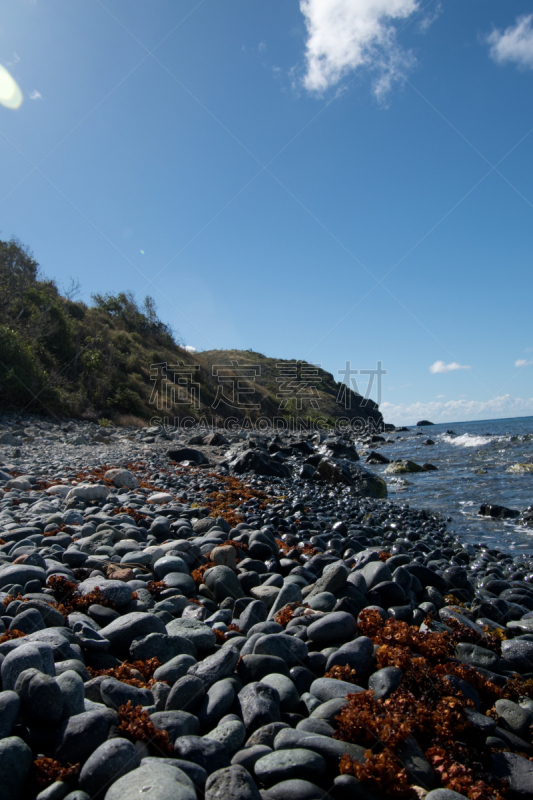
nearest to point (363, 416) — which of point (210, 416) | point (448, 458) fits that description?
point (210, 416)

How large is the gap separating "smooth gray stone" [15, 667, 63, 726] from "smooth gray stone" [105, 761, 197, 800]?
47 centimetres

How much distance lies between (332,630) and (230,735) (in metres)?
1.16

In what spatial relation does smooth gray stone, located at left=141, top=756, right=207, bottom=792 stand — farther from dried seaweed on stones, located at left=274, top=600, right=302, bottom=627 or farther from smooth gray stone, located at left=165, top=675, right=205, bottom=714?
dried seaweed on stones, located at left=274, top=600, right=302, bottom=627

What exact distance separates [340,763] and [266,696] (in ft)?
1.75

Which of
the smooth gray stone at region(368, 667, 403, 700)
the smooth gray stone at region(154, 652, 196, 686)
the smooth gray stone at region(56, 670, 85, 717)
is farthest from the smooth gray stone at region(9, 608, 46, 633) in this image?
the smooth gray stone at region(368, 667, 403, 700)

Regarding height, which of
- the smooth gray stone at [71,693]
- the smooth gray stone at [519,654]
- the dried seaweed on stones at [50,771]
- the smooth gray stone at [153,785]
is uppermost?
the smooth gray stone at [71,693]

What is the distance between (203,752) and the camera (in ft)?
6.61

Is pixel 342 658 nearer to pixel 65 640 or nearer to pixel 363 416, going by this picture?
pixel 65 640

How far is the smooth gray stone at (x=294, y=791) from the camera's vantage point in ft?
5.92

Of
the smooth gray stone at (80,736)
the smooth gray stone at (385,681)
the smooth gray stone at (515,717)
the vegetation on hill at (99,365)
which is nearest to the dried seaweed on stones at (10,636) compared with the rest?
the smooth gray stone at (80,736)

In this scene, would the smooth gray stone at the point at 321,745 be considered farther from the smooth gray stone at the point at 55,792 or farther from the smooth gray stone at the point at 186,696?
the smooth gray stone at the point at 55,792

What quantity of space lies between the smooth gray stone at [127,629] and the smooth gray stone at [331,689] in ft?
3.80

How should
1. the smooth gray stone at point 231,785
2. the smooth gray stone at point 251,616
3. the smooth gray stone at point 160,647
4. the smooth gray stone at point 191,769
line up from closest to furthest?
the smooth gray stone at point 231,785
the smooth gray stone at point 191,769
the smooth gray stone at point 160,647
the smooth gray stone at point 251,616

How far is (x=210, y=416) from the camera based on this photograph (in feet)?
99.6
